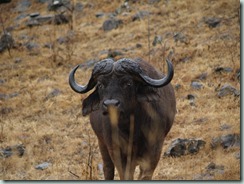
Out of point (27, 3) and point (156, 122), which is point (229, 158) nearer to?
point (156, 122)

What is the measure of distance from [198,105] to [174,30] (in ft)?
21.0

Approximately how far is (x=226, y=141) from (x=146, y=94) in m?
3.29

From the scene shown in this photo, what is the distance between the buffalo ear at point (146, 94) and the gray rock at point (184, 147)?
2.95m

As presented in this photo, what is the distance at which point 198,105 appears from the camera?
11969 millimetres

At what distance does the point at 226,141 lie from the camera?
8.92 m

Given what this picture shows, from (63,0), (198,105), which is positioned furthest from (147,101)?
(63,0)

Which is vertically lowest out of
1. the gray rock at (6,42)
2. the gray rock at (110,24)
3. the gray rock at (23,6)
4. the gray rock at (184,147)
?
the gray rock at (184,147)

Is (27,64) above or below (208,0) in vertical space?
below

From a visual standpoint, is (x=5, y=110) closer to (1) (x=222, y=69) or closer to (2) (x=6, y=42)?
(1) (x=222, y=69)

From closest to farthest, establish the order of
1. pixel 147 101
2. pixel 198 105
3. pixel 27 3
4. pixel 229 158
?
pixel 147 101 < pixel 229 158 < pixel 198 105 < pixel 27 3

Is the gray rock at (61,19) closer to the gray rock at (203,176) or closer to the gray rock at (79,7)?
the gray rock at (79,7)

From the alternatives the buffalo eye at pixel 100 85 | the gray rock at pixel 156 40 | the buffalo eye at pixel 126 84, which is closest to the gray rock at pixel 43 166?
the buffalo eye at pixel 100 85

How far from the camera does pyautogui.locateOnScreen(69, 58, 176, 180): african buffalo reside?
589cm

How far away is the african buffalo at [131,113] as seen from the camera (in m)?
5.89
